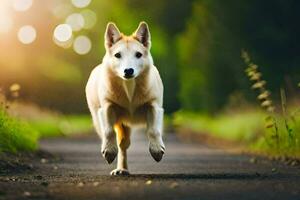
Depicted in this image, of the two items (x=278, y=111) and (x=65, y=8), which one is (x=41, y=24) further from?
(x=278, y=111)

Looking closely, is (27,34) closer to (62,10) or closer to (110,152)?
(62,10)

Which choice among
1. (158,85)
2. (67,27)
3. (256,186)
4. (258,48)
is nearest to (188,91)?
(258,48)

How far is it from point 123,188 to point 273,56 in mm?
13954

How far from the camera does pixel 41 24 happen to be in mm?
71188

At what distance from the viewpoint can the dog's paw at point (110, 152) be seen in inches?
521

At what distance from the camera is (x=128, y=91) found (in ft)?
44.7

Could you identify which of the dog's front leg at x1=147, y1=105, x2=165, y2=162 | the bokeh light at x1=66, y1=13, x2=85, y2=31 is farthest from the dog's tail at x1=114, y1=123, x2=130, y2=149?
the bokeh light at x1=66, y1=13, x2=85, y2=31

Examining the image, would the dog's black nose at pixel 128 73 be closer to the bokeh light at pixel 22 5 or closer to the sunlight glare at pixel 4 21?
the sunlight glare at pixel 4 21

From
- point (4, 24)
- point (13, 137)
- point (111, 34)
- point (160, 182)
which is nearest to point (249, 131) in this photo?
point (13, 137)

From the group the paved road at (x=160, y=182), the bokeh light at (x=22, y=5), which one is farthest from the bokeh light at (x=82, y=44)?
the paved road at (x=160, y=182)

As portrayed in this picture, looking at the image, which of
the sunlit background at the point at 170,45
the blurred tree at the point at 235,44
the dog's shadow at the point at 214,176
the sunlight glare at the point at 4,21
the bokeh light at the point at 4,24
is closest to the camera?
the dog's shadow at the point at 214,176

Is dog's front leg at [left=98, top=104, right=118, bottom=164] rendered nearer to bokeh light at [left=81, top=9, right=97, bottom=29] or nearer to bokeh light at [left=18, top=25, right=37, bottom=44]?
bokeh light at [left=18, top=25, right=37, bottom=44]

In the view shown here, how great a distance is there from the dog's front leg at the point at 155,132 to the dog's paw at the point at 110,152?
1.64ft

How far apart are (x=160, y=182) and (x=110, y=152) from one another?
1514 millimetres
